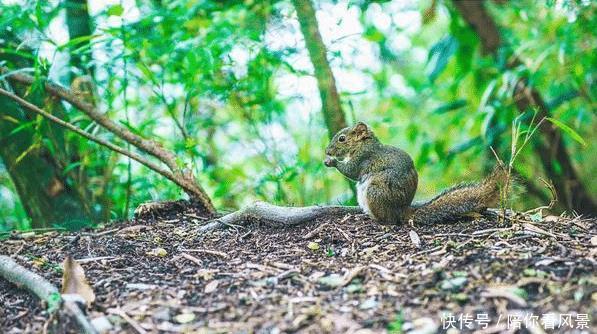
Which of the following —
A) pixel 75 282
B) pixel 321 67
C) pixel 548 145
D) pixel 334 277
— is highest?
pixel 321 67

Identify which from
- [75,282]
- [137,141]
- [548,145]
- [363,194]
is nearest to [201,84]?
[137,141]

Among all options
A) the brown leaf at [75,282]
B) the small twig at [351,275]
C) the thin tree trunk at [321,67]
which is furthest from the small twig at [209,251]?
the thin tree trunk at [321,67]

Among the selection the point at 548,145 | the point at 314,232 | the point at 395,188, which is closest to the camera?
the point at 314,232

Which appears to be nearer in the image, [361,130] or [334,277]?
[334,277]

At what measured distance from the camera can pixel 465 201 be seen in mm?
3453

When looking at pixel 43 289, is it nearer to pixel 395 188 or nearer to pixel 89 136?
pixel 89 136

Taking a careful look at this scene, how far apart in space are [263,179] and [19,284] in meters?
2.01

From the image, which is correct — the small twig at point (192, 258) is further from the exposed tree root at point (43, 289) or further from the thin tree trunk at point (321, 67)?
the thin tree trunk at point (321, 67)

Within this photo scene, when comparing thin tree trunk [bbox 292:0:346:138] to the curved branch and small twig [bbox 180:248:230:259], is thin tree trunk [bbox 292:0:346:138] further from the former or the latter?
small twig [bbox 180:248:230:259]

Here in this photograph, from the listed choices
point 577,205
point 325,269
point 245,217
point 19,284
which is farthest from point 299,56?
point 577,205

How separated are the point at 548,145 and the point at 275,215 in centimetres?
309

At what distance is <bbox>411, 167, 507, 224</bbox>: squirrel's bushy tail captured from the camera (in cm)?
345

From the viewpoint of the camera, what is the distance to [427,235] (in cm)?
317

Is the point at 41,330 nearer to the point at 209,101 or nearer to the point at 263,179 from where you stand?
the point at 263,179
